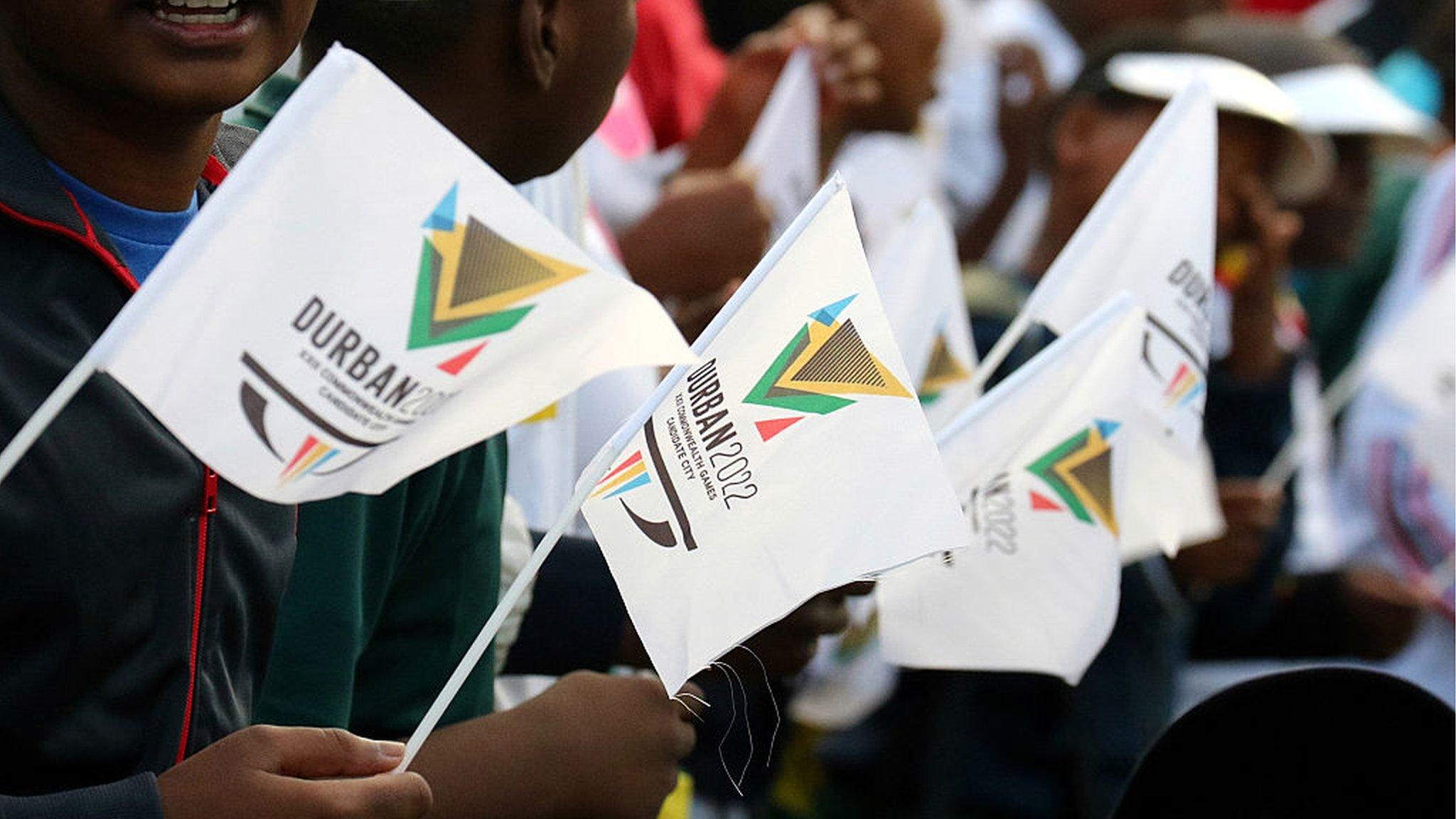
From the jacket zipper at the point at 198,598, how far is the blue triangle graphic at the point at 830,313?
526 mm

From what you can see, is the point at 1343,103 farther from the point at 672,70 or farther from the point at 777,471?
the point at 777,471

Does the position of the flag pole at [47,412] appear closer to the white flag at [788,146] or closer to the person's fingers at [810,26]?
the white flag at [788,146]

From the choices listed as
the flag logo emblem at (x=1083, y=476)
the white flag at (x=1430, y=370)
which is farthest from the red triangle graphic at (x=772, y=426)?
the white flag at (x=1430, y=370)

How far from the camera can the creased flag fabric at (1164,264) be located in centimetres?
270

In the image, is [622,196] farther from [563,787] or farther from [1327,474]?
[1327,474]

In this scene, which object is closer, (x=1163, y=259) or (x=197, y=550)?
(x=197, y=550)

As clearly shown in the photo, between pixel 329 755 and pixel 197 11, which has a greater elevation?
pixel 197 11

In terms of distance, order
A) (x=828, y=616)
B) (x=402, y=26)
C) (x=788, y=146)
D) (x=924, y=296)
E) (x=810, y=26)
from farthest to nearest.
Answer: (x=810, y=26) < (x=788, y=146) < (x=924, y=296) < (x=828, y=616) < (x=402, y=26)

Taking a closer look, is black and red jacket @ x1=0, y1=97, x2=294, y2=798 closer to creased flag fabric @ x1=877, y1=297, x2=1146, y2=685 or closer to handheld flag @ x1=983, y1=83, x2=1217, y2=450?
creased flag fabric @ x1=877, y1=297, x2=1146, y2=685

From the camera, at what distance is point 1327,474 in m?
5.79

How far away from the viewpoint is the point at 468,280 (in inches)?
60.0

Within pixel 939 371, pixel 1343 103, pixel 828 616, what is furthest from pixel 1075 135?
pixel 828 616

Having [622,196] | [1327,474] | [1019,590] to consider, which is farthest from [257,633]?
[1327,474]

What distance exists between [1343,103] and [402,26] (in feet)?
10.9
